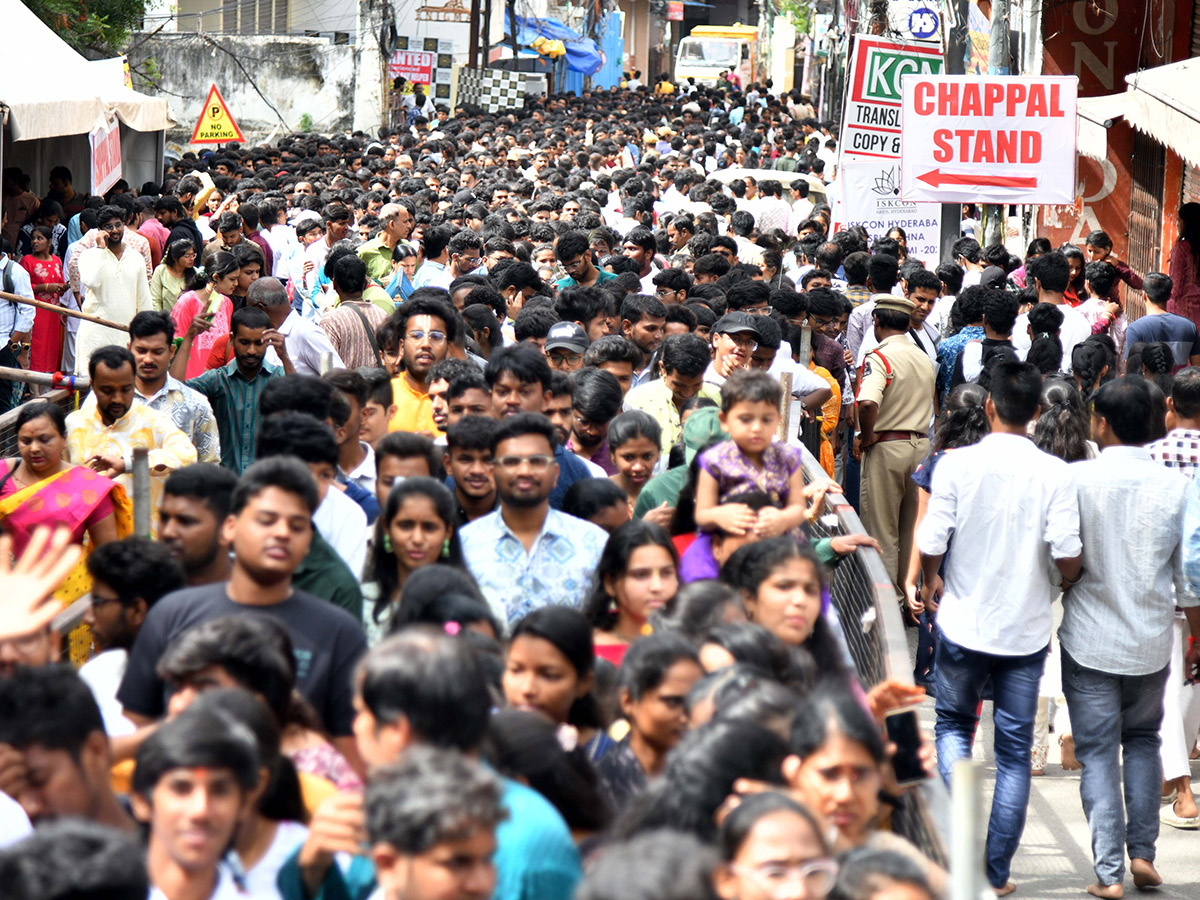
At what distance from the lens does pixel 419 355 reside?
712cm

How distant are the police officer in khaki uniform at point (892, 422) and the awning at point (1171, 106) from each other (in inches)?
109

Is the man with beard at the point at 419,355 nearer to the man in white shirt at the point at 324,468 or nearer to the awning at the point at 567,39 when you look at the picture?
the man in white shirt at the point at 324,468

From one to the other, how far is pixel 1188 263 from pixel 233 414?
7.79 meters

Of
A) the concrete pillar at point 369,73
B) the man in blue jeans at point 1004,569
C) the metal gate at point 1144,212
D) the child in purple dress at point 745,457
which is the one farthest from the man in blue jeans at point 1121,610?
the concrete pillar at point 369,73

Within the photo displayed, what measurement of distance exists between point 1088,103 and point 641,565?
11.7 metres

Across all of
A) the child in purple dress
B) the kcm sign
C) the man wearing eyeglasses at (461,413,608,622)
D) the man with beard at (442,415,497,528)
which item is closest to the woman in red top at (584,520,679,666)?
the man wearing eyeglasses at (461,413,608,622)

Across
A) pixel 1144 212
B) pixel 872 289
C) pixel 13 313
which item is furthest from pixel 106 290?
pixel 1144 212

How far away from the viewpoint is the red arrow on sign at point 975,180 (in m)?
11.6

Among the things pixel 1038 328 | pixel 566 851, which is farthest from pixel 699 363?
pixel 566 851

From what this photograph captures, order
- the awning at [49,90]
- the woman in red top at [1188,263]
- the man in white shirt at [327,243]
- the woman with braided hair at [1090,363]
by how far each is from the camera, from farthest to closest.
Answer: the man in white shirt at [327,243]
the awning at [49,90]
the woman in red top at [1188,263]
the woman with braided hair at [1090,363]

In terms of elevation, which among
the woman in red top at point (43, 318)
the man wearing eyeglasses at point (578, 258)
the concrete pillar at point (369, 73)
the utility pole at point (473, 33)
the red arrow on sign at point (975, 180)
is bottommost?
the woman in red top at point (43, 318)

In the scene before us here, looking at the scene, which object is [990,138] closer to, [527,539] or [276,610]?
[527,539]

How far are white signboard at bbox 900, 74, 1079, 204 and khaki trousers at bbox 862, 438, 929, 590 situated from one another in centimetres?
343

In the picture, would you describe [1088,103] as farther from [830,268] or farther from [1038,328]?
[1038,328]
